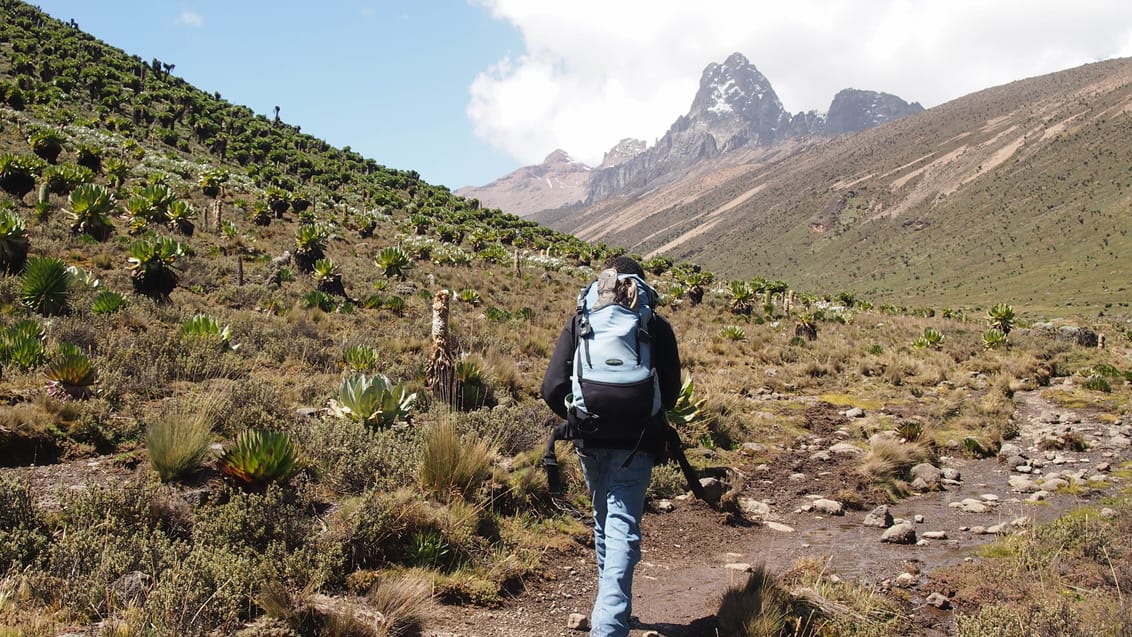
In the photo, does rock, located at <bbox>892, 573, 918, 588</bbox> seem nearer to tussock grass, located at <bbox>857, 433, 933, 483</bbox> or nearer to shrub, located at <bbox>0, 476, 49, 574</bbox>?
tussock grass, located at <bbox>857, 433, 933, 483</bbox>

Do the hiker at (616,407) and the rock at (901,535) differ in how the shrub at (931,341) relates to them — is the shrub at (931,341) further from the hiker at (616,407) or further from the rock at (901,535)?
the hiker at (616,407)

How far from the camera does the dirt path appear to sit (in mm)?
3926

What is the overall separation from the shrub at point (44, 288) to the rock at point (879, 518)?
1011 centimetres

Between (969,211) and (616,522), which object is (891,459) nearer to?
(616,522)

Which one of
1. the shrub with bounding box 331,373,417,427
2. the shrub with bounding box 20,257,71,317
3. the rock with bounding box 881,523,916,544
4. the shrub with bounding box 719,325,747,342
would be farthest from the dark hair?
the shrub with bounding box 719,325,747,342

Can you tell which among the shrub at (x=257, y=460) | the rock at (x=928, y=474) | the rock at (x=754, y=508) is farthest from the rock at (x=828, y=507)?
the shrub at (x=257, y=460)

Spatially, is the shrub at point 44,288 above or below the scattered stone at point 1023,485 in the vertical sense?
above

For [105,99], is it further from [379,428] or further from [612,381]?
[612,381]

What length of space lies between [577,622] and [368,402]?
126 inches

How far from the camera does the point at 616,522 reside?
3.11 meters

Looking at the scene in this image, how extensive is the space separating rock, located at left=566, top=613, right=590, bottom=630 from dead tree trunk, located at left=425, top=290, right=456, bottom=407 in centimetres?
371

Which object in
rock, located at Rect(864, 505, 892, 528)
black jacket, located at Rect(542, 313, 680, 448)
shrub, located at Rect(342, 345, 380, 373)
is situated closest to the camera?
black jacket, located at Rect(542, 313, 680, 448)

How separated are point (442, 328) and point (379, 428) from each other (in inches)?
68.1

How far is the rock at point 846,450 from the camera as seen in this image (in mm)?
8727
